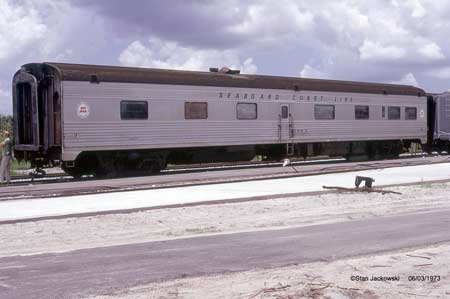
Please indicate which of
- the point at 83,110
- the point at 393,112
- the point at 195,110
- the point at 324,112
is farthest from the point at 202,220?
the point at 393,112

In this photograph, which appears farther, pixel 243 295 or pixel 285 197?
pixel 285 197

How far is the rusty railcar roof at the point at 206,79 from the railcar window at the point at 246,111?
0.69 meters

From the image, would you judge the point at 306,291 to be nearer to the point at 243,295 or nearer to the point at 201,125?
the point at 243,295

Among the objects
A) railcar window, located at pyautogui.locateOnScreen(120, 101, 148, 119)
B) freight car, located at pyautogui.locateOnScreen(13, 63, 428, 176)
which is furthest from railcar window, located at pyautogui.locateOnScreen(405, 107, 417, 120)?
railcar window, located at pyautogui.locateOnScreen(120, 101, 148, 119)

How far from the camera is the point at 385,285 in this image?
21.2 feet

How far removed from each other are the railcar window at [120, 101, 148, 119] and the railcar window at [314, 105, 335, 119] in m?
8.22

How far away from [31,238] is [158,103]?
11660 millimetres

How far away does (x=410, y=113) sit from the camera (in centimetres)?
3047

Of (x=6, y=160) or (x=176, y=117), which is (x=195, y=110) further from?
(x=6, y=160)

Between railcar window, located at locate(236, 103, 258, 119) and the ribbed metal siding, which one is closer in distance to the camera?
the ribbed metal siding

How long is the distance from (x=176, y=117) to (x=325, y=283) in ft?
49.9

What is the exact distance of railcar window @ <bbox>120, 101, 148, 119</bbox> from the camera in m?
20.0

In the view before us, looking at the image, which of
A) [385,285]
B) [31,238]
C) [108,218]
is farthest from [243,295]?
[108,218]

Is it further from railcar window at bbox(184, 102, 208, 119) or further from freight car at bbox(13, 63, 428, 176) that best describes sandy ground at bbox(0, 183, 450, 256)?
railcar window at bbox(184, 102, 208, 119)
